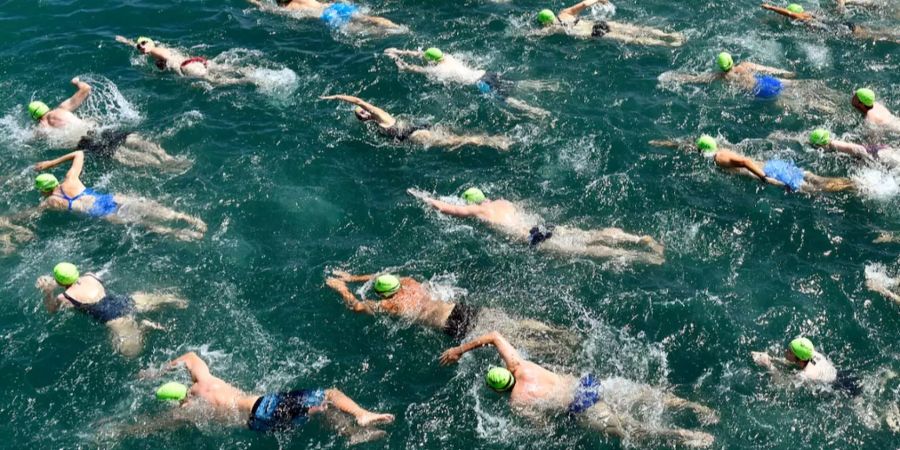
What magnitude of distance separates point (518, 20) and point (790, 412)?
1431 cm

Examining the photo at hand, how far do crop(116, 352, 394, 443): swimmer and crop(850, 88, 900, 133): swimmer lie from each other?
1328 centimetres

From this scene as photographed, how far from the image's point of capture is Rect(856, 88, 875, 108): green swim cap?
50.9ft

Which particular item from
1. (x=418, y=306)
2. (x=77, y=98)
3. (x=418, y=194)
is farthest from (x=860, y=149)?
(x=77, y=98)

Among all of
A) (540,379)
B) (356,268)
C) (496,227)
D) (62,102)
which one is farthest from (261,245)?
(62,102)

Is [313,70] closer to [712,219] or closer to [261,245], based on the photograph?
[261,245]

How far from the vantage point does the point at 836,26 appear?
1923 cm

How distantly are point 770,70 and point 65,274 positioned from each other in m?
17.1

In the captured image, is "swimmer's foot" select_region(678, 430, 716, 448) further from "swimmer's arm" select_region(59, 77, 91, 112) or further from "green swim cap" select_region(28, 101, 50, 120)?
"green swim cap" select_region(28, 101, 50, 120)

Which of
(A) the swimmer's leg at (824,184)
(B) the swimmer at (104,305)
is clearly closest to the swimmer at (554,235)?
(A) the swimmer's leg at (824,184)

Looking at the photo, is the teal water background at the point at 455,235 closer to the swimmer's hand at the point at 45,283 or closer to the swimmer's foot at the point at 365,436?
the swimmer's foot at the point at 365,436

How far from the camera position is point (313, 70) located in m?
19.2

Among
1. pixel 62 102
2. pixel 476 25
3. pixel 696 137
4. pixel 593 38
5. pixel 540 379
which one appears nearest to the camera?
pixel 540 379

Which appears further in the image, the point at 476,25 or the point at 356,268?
the point at 476,25

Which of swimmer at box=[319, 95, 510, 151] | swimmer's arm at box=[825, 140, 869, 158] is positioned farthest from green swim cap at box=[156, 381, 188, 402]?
swimmer's arm at box=[825, 140, 869, 158]
